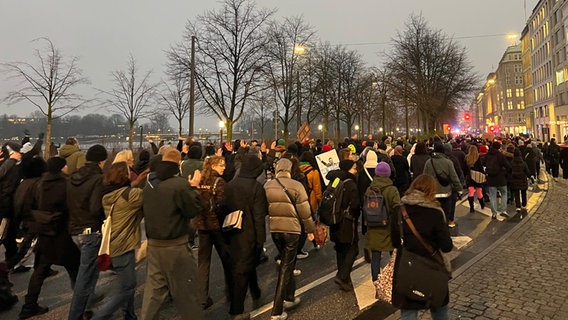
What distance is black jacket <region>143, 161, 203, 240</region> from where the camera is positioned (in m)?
3.70

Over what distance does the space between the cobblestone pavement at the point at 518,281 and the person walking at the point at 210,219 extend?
8.95 feet

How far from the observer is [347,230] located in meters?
5.14

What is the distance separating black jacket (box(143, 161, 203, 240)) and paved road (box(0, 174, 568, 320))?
1562mm

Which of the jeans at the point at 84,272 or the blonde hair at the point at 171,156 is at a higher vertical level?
the blonde hair at the point at 171,156

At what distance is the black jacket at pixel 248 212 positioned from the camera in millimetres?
4352

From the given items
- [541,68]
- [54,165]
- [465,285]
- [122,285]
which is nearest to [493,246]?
[465,285]

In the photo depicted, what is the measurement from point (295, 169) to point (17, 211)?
4288 mm

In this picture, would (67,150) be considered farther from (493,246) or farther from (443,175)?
(493,246)

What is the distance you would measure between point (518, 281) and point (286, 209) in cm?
372

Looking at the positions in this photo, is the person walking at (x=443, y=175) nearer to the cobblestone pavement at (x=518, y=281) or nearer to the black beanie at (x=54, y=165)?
the cobblestone pavement at (x=518, y=281)

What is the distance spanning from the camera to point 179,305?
382 centimetres

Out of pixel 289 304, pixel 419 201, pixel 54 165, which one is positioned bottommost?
pixel 289 304

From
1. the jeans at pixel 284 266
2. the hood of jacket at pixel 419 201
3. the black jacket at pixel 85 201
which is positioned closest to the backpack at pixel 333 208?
the jeans at pixel 284 266

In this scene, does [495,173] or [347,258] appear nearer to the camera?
[347,258]
